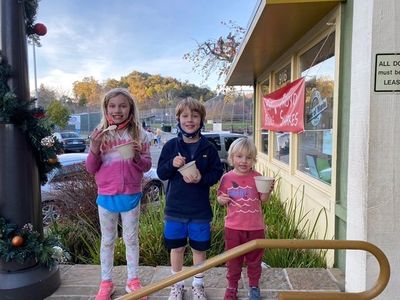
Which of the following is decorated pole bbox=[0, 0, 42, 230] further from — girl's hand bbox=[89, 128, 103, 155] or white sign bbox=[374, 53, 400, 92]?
white sign bbox=[374, 53, 400, 92]

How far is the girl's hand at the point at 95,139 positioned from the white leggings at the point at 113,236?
0.47 m

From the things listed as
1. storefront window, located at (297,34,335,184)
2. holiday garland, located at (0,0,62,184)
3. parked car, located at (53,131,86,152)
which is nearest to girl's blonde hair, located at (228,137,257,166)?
holiday garland, located at (0,0,62,184)

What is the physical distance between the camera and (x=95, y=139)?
105 inches

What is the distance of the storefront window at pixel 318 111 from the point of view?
4205mm

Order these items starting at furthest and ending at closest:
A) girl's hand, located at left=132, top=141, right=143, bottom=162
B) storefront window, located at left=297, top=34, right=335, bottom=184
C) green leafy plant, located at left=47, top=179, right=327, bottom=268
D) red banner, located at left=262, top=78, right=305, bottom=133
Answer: red banner, located at left=262, top=78, right=305, bottom=133 < storefront window, located at left=297, top=34, right=335, bottom=184 < green leafy plant, located at left=47, top=179, right=327, bottom=268 < girl's hand, located at left=132, top=141, right=143, bottom=162

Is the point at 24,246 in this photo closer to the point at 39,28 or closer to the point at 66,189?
the point at 39,28

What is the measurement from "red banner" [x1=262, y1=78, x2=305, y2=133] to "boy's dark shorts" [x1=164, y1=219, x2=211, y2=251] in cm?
224

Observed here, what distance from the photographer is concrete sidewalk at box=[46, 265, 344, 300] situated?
3.00 metres

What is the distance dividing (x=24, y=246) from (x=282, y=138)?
514cm

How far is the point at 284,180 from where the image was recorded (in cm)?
618

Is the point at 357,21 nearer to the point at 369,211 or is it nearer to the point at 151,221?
the point at 369,211

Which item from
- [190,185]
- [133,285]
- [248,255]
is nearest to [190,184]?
[190,185]

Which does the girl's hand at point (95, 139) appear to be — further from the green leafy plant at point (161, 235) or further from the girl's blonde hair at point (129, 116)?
the green leafy plant at point (161, 235)

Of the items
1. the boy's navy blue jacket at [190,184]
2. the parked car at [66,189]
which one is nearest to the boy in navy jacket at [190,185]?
the boy's navy blue jacket at [190,184]
